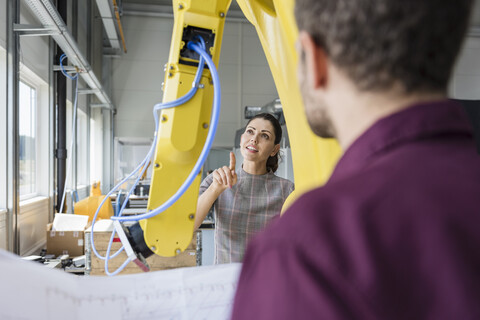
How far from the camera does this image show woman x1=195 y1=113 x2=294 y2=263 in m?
1.84

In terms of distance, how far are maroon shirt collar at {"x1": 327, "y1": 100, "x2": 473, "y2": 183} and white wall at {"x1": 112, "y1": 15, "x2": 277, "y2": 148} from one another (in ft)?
31.1

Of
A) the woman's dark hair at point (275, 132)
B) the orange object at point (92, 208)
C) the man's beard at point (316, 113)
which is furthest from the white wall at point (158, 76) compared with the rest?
the man's beard at point (316, 113)

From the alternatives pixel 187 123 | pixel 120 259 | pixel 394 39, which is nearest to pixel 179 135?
pixel 187 123

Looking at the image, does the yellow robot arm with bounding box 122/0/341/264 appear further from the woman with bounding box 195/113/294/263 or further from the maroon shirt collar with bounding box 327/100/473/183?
the woman with bounding box 195/113/294/263

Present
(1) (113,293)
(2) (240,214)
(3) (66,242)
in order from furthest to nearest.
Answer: (3) (66,242), (2) (240,214), (1) (113,293)

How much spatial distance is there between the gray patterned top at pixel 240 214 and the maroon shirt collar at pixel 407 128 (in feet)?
4.77

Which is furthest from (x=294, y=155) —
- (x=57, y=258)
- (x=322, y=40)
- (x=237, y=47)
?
(x=237, y=47)

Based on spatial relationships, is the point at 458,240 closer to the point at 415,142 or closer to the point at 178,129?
the point at 415,142

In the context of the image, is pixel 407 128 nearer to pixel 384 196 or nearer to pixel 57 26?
pixel 384 196

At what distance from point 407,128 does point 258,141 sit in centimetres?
161

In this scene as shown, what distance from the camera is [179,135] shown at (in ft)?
3.24

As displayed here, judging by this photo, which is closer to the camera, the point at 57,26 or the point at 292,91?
the point at 292,91

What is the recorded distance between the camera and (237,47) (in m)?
10.0

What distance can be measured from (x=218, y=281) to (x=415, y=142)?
69cm
